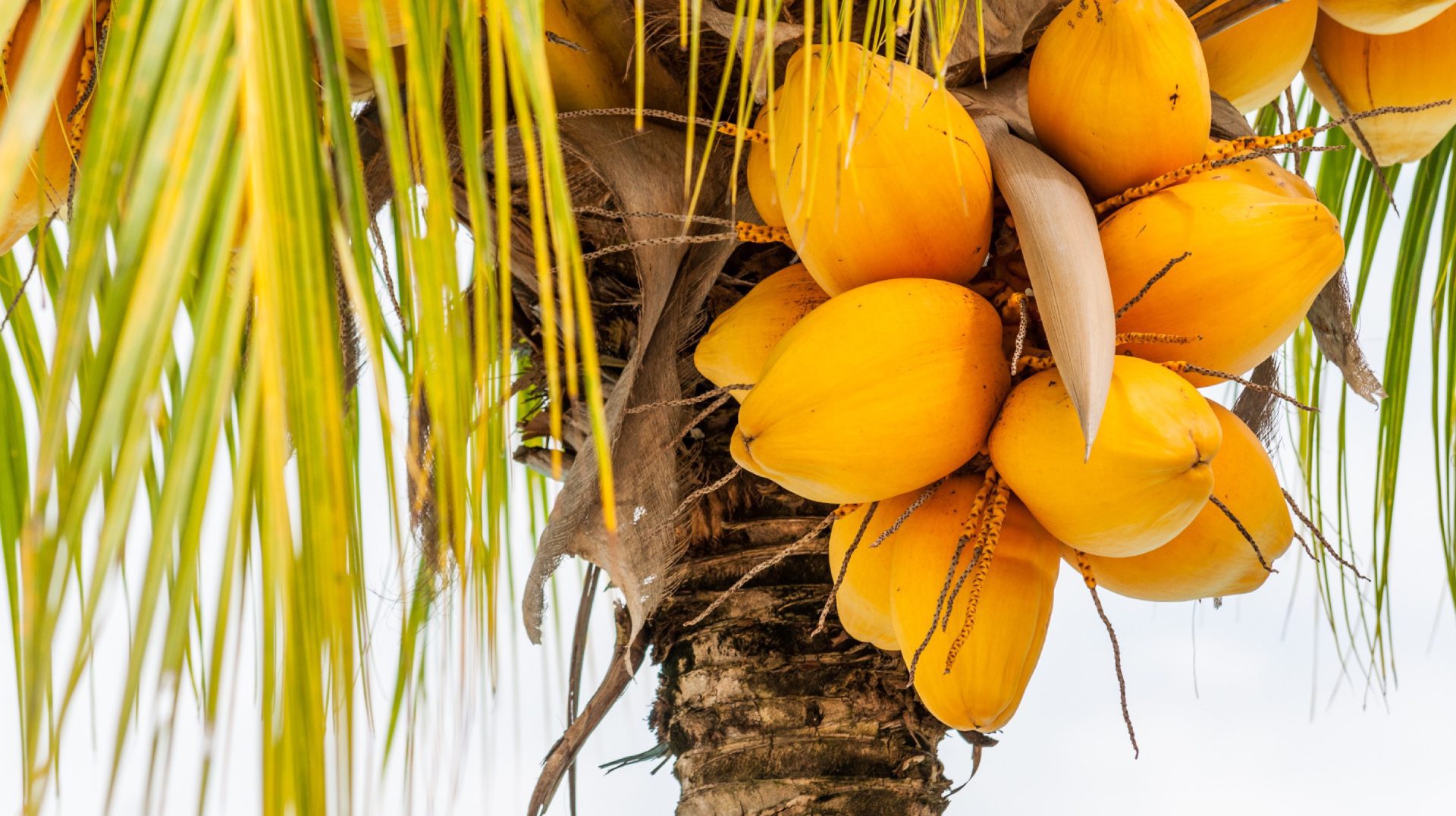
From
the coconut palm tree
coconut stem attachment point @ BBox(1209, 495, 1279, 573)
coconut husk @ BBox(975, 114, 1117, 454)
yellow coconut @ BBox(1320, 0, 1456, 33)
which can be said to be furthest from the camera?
yellow coconut @ BBox(1320, 0, 1456, 33)

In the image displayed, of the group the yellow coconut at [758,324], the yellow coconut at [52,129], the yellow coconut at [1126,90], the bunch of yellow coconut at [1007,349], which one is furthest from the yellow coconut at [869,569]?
the yellow coconut at [52,129]

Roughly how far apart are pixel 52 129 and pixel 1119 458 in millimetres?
586

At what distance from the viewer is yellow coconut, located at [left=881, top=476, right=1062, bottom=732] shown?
2.21 ft

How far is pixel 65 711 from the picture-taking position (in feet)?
1.15

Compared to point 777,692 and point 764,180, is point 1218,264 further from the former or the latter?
point 777,692

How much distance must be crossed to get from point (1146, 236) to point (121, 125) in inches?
19.5

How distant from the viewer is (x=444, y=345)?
0.42 metres

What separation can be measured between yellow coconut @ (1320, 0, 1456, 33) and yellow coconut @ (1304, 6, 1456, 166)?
1.2 inches

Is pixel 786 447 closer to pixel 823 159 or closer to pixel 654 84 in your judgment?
pixel 823 159

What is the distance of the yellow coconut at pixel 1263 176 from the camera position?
0.71 meters

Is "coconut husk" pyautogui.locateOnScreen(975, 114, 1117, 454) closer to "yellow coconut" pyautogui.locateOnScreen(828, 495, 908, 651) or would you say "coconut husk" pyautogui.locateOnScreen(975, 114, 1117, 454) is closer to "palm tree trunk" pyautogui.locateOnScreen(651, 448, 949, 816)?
"yellow coconut" pyautogui.locateOnScreen(828, 495, 908, 651)

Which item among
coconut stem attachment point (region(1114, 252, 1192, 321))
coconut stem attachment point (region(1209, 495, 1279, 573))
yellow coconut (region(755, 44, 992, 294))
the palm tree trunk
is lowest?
the palm tree trunk

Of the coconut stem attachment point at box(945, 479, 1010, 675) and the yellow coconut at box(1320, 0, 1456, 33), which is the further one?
the yellow coconut at box(1320, 0, 1456, 33)

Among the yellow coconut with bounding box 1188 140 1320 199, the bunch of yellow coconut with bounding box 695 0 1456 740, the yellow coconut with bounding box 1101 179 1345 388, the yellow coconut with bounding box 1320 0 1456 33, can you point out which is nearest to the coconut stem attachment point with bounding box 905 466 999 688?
the bunch of yellow coconut with bounding box 695 0 1456 740
